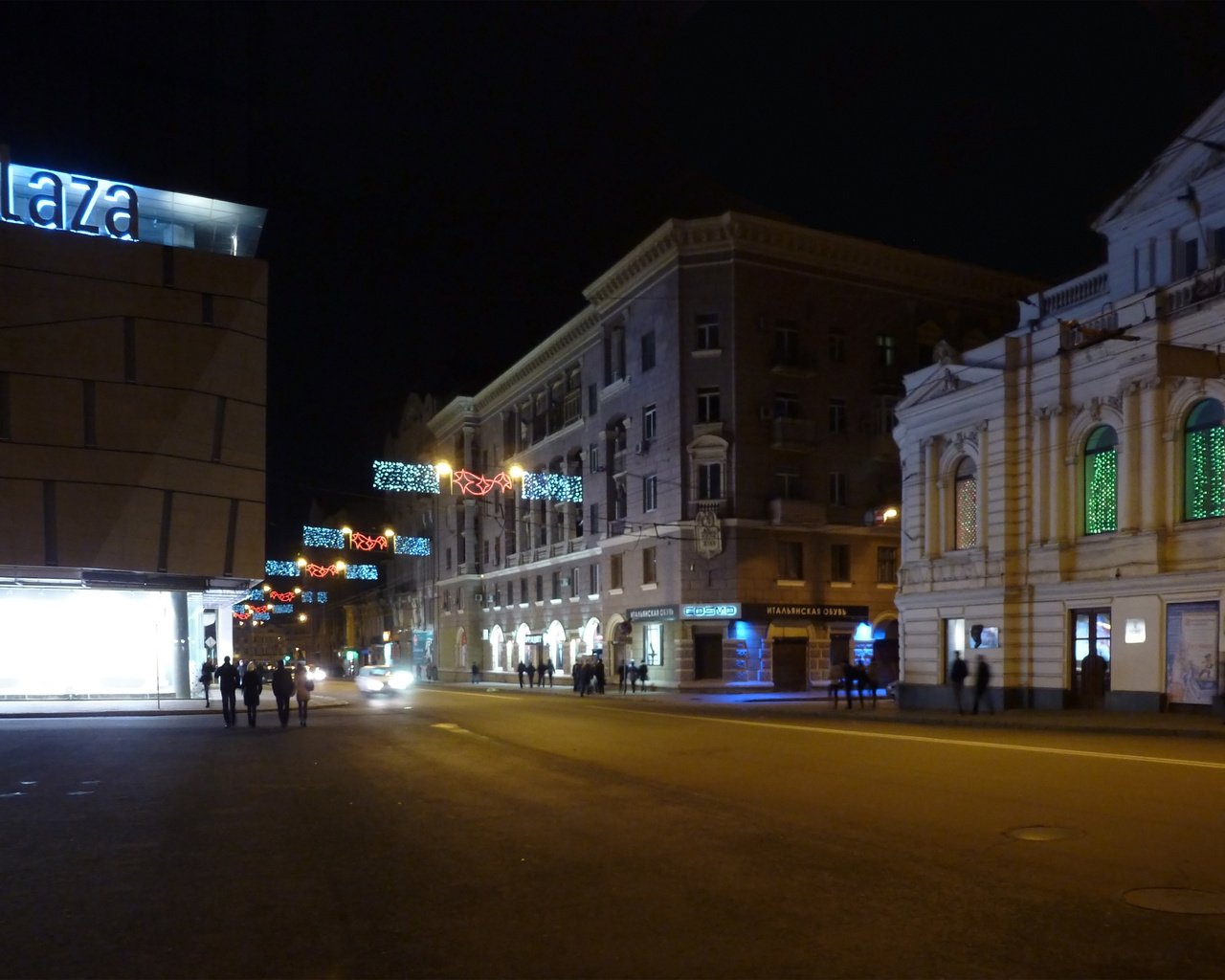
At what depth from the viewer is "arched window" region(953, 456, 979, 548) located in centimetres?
3198

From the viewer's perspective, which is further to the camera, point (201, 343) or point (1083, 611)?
point (201, 343)

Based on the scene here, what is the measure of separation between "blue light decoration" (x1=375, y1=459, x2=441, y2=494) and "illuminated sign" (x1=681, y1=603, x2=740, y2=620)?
11.6m

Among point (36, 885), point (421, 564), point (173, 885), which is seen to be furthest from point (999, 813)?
point (421, 564)

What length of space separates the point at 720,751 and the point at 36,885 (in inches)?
466

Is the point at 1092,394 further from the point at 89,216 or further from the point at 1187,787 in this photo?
the point at 89,216

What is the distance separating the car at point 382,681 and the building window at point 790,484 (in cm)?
1901

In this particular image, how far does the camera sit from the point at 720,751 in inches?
748

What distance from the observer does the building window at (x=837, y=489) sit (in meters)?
49.2

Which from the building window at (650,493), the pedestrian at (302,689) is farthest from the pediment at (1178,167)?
the pedestrian at (302,689)

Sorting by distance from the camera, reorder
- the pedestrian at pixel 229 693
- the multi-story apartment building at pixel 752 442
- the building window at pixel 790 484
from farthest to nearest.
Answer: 1. the building window at pixel 790 484
2. the multi-story apartment building at pixel 752 442
3. the pedestrian at pixel 229 693

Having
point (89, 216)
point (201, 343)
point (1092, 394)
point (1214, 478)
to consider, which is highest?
point (89, 216)

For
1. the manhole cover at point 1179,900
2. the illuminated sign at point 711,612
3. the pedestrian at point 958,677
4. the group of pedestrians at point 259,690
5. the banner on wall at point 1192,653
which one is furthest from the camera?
the illuminated sign at point 711,612

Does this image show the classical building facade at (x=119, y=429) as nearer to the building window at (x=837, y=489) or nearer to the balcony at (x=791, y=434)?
the balcony at (x=791, y=434)

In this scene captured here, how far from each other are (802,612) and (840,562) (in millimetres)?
3515
